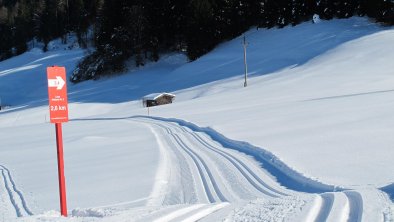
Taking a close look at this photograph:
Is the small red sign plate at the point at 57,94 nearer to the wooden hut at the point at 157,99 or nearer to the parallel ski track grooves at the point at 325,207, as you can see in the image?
the parallel ski track grooves at the point at 325,207

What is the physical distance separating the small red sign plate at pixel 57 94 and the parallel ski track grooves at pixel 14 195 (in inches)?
83.4

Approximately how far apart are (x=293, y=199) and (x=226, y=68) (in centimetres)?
4033

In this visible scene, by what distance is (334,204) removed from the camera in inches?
215

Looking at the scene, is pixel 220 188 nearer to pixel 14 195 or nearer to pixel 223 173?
pixel 223 173

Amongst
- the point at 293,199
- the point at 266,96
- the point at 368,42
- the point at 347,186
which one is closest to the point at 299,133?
the point at 347,186

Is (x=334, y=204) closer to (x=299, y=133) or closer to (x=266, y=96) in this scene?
(x=299, y=133)

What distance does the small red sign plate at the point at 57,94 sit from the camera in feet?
19.8

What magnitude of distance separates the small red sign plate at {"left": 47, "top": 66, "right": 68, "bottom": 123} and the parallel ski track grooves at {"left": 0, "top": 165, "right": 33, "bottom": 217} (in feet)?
6.95

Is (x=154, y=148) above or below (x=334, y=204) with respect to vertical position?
below

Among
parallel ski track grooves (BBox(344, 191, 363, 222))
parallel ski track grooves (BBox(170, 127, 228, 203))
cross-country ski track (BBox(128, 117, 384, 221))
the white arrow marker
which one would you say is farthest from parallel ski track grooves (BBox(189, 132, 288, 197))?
the white arrow marker

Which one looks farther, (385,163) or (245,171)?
(245,171)

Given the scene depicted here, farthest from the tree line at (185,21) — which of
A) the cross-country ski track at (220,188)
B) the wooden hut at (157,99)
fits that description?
the cross-country ski track at (220,188)

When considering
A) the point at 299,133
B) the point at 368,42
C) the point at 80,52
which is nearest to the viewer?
the point at 299,133

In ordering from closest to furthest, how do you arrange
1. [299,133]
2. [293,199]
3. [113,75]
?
[293,199] → [299,133] → [113,75]
